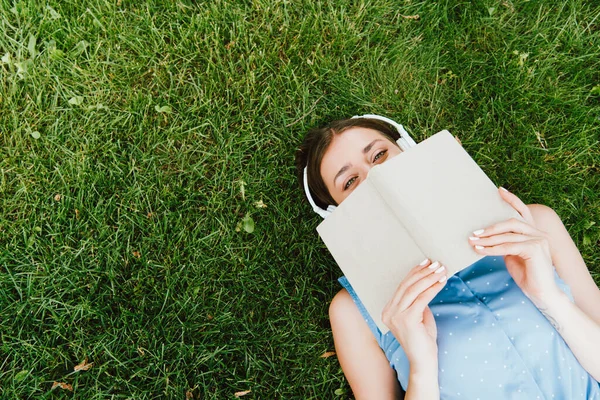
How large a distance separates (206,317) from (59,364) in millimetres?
844

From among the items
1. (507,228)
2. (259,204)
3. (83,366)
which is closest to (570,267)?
(507,228)

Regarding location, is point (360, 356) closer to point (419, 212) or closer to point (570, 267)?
point (419, 212)

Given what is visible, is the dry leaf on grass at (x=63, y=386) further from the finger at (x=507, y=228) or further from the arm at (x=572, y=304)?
the arm at (x=572, y=304)

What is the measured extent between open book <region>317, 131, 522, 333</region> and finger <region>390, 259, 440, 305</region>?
0.10ft

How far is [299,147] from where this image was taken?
301cm

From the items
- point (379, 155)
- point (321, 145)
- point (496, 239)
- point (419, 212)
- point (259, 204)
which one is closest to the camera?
point (496, 239)

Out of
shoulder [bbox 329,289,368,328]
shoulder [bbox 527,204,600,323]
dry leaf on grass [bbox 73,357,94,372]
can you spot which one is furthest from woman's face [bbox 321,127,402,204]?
dry leaf on grass [bbox 73,357,94,372]

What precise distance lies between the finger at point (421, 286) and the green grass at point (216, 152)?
1.06 metres

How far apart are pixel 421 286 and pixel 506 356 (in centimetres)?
57

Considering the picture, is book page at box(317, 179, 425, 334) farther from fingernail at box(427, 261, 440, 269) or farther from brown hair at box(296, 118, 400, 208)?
brown hair at box(296, 118, 400, 208)

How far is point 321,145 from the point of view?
2574mm

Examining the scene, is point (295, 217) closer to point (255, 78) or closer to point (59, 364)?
point (255, 78)

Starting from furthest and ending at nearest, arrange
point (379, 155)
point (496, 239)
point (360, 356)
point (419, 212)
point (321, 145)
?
point (321, 145) → point (379, 155) → point (360, 356) → point (419, 212) → point (496, 239)

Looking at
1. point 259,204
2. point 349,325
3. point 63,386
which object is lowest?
point 63,386
